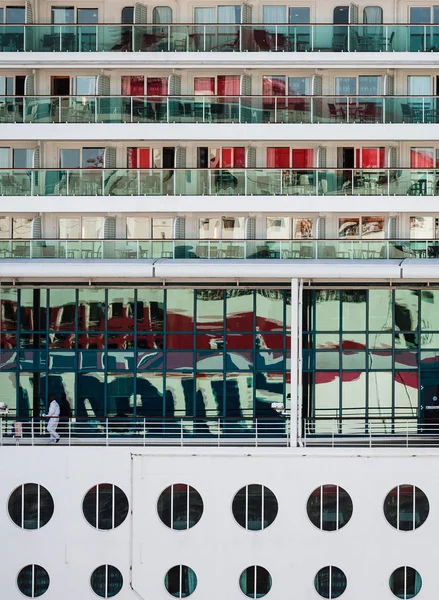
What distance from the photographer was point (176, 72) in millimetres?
25672

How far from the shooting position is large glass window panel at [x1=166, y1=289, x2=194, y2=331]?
26.0 m

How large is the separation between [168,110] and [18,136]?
3139 mm

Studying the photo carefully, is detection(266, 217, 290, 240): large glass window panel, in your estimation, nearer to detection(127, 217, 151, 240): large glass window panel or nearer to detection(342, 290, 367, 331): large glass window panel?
detection(342, 290, 367, 331): large glass window panel

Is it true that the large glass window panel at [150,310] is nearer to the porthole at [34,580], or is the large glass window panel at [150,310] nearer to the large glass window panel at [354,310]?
the large glass window panel at [354,310]

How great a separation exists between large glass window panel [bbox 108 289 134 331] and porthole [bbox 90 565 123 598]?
5384 millimetres

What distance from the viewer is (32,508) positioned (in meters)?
23.3

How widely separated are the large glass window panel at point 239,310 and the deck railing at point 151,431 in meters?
2.00

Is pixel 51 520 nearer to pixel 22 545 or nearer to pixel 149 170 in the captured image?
pixel 22 545

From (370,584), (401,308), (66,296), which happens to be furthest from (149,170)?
(370,584)

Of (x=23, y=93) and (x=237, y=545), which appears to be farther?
(x=23, y=93)

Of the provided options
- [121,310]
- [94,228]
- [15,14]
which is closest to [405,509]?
[121,310]

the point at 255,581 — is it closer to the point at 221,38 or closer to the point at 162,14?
the point at 221,38

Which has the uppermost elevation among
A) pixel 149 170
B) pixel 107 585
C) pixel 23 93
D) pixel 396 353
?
pixel 23 93

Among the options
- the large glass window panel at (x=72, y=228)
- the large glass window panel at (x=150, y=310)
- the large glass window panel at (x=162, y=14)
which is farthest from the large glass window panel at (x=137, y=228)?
the large glass window panel at (x=162, y=14)
